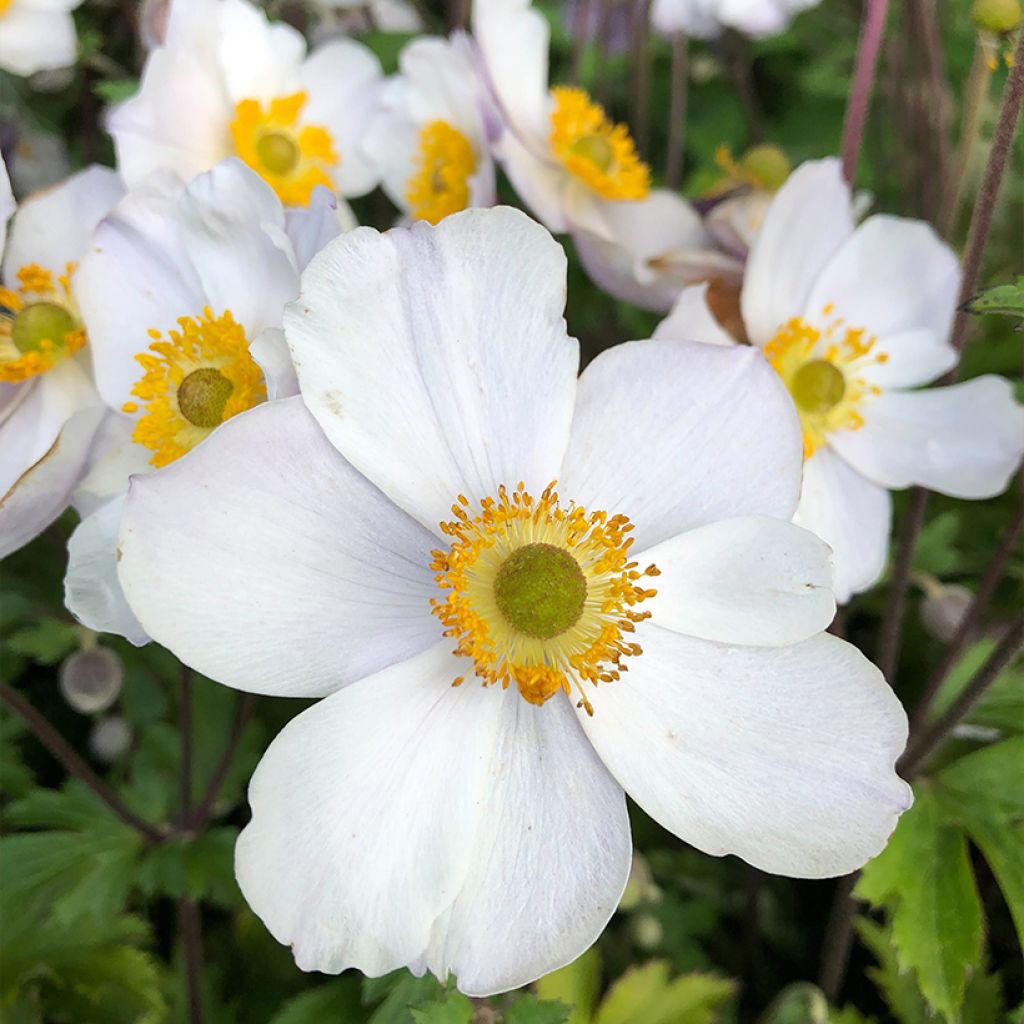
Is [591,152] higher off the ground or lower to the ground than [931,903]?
higher

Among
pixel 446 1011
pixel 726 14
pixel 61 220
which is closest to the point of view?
pixel 446 1011

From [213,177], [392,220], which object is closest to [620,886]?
[213,177]

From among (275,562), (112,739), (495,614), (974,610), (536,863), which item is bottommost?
(112,739)

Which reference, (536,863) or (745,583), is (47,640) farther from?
(745,583)

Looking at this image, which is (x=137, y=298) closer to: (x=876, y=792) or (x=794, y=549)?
(x=794, y=549)

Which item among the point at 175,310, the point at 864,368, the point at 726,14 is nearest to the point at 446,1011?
the point at 175,310

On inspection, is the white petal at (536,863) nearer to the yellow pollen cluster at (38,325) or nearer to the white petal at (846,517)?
the white petal at (846,517)

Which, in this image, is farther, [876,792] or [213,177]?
[213,177]
